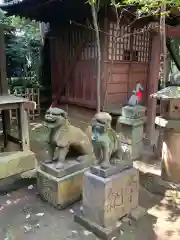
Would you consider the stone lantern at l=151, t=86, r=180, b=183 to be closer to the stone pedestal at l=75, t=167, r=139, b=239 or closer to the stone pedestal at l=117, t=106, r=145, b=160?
the stone pedestal at l=117, t=106, r=145, b=160

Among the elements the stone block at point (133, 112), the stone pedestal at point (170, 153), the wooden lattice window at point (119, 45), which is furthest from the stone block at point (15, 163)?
the wooden lattice window at point (119, 45)

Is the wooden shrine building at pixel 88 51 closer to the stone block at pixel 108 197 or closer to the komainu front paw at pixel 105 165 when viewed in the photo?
the stone block at pixel 108 197

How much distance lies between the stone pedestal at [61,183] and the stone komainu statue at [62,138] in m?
0.13

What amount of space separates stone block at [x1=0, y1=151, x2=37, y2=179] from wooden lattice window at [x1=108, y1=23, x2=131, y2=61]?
5.19 m

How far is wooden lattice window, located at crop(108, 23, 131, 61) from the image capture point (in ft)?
28.8

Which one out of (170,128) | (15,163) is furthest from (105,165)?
(15,163)

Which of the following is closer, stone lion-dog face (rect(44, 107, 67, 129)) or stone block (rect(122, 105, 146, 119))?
stone lion-dog face (rect(44, 107, 67, 129))

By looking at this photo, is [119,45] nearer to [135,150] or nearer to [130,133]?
[130,133]

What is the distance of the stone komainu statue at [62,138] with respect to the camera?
377cm

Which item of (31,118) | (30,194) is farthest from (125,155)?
(31,118)

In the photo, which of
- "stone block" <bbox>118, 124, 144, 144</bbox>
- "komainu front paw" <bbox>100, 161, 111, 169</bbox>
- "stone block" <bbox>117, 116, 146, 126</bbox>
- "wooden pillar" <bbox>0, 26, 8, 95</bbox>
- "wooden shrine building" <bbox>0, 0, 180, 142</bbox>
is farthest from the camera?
"wooden shrine building" <bbox>0, 0, 180, 142</bbox>

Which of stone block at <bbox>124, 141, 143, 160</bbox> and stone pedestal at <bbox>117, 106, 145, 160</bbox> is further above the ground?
stone pedestal at <bbox>117, 106, 145, 160</bbox>

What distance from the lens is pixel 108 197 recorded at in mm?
3344

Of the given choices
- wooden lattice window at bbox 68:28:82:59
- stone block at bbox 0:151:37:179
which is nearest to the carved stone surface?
stone block at bbox 0:151:37:179
